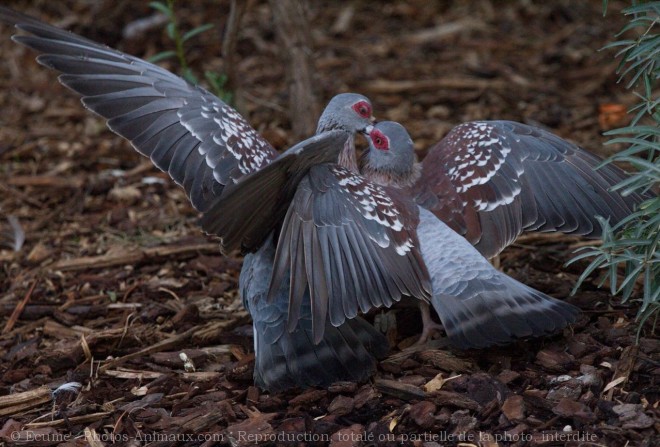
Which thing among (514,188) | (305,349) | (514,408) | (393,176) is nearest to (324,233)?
(305,349)

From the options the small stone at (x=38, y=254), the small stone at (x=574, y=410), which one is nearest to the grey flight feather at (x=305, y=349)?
the small stone at (x=574, y=410)

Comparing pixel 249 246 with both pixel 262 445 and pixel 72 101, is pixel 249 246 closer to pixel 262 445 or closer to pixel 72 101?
pixel 262 445

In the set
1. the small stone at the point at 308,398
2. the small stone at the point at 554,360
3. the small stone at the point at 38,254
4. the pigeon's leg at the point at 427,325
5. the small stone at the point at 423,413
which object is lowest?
the small stone at the point at 423,413

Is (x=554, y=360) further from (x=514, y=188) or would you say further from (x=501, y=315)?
(x=514, y=188)

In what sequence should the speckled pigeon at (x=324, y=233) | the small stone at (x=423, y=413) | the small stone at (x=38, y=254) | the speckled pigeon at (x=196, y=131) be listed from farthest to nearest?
the small stone at (x=38, y=254) < the speckled pigeon at (x=196, y=131) < the speckled pigeon at (x=324, y=233) < the small stone at (x=423, y=413)

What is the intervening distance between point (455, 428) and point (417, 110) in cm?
424

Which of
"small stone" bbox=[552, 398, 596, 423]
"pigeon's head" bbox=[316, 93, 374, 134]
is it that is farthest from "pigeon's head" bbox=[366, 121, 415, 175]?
"small stone" bbox=[552, 398, 596, 423]

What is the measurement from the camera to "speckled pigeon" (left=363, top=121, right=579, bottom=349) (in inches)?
149

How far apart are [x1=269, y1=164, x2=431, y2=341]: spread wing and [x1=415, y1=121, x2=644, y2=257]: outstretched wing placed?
0.52 meters

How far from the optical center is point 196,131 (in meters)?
4.65

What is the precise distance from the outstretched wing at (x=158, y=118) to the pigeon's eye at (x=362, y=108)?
22.4 inches

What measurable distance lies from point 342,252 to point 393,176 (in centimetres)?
98

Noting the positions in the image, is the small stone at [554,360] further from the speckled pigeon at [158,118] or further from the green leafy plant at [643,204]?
the speckled pigeon at [158,118]

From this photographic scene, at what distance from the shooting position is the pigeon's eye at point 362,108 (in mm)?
4945
